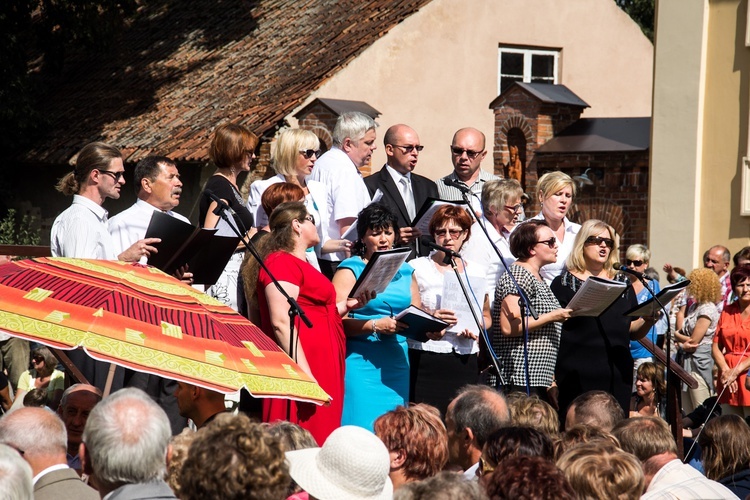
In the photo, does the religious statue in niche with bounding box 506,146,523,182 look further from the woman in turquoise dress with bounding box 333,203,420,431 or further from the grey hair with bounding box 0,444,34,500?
the grey hair with bounding box 0,444,34,500

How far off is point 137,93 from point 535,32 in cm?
751

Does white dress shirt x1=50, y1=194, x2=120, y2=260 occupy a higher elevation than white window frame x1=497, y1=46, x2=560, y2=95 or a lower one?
lower

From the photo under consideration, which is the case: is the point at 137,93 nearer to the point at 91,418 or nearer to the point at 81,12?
the point at 81,12

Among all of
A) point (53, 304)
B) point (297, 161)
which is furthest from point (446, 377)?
point (53, 304)

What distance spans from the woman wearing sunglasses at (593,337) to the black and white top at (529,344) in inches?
14.2

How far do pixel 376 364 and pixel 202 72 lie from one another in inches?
592

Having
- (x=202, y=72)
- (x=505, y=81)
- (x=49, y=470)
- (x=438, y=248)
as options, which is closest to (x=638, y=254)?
(x=438, y=248)

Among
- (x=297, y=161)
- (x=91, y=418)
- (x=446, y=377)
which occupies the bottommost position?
(x=446, y=377)

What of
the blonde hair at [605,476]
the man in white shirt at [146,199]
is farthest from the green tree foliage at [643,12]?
the blonde hair at [605,476]

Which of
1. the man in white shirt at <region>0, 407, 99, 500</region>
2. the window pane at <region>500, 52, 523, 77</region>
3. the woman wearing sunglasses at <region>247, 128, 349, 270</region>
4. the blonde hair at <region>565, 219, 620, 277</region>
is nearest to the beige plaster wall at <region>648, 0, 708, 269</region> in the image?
the window pane at <region>500, 52, 523, 77</region>

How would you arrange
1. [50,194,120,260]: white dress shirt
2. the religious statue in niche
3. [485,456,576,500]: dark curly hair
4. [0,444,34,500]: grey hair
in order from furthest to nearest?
the religious statue in niche → [50,194,120,260]: white dress shirt → [485,456,576,500]: dark curly hair → [0,444,34,500]: grey hair

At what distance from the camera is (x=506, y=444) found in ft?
17.1

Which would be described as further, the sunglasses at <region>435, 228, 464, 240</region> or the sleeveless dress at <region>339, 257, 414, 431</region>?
Answer: the sunglasses at <region>435, 228, 464, 240</region>

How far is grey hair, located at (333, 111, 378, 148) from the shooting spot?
8844 mm
